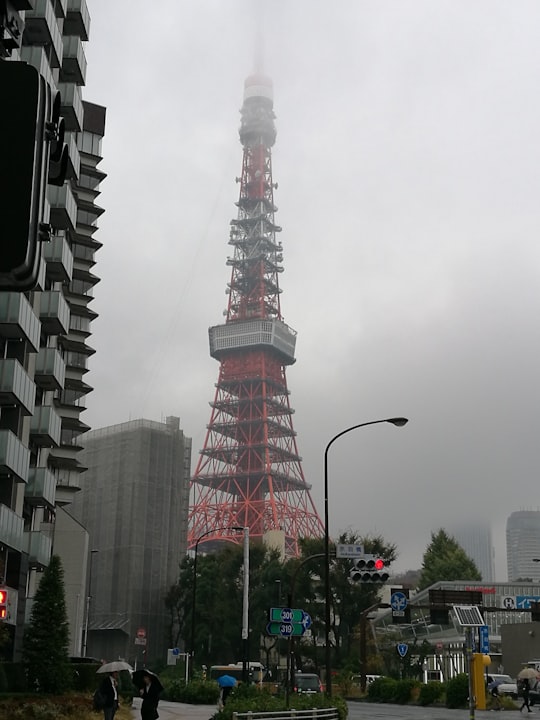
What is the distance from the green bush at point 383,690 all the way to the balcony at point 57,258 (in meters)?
29.7

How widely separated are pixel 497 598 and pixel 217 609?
26303 mm

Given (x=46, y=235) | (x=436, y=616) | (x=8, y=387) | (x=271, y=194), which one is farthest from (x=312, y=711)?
(x=271, y=194)

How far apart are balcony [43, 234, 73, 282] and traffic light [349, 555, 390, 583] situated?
24881mm

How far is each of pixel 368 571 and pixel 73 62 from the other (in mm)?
34288

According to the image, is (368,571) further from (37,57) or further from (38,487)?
(37,57)

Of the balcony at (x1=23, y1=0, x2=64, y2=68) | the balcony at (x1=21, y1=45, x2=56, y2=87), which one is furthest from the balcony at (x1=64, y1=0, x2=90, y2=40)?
the balcony at (x1=21, y1=45, x2=56, y2=87)

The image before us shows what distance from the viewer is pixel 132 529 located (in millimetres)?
97562

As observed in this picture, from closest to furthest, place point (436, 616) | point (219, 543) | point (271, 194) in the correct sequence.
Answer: point (436, 616)
point (219, 543)
point (271, 194)

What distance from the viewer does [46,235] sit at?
13.9 ft

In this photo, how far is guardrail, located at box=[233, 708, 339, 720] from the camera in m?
24.1

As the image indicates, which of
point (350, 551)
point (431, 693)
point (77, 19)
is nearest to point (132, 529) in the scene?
point (431, 693)

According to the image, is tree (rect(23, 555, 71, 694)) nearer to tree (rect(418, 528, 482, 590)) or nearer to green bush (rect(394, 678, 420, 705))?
green bush (rect(394, 678, 420, 705))

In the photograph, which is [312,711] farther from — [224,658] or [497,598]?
[224,658]

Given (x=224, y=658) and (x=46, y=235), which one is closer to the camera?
(x=46, y=235)
